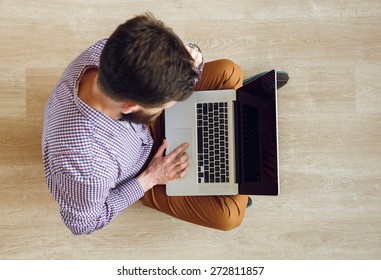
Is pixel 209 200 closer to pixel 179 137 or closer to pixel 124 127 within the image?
pixel 179 137

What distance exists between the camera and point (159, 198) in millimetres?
1259

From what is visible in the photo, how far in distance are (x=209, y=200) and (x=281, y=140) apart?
0.38m

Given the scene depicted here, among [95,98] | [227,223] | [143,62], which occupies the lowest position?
[227,223]

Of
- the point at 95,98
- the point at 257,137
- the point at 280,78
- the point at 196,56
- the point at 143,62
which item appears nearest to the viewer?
the point at 143,62

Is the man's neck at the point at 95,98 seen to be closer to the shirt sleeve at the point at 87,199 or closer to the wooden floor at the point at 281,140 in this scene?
the shirt sleeve at the point at 87,199

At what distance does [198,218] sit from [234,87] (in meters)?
0.42

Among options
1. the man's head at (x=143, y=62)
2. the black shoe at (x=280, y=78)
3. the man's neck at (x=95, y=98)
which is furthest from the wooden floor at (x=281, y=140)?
the man's head at (x=143, y=62)

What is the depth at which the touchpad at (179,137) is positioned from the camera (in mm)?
1230

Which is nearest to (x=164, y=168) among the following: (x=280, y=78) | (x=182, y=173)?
(x=182, y=173)

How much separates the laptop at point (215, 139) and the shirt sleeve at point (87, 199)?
169 millimetres

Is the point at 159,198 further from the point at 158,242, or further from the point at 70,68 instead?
the point at 70,68

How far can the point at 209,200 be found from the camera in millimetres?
1241

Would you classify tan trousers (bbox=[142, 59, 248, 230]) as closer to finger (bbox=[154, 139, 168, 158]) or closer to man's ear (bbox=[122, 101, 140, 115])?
finger (bbox=[154, 139, 168, 158])

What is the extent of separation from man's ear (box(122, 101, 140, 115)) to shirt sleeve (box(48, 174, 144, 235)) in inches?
6.9
